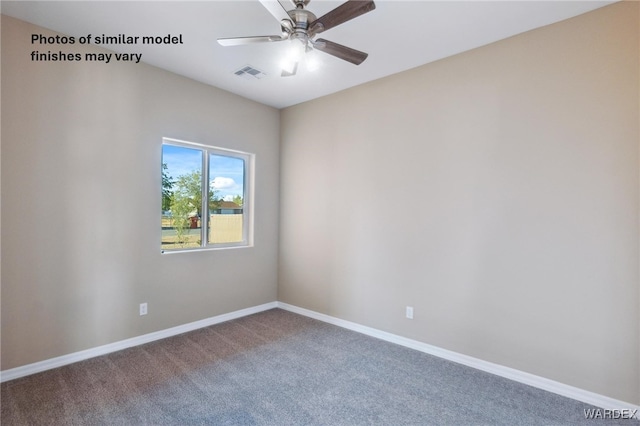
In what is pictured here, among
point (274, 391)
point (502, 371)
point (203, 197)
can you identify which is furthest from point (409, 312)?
point (203, 197)

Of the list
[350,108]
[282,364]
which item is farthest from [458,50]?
[282,364]

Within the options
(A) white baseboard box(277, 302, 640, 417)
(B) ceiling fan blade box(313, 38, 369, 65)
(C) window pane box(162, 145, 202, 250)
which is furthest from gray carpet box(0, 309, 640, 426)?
(B) ceiling fan blade box(313, 38, 369, 65)

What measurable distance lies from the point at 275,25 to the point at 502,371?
3.41m

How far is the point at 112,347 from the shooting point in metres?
2.97

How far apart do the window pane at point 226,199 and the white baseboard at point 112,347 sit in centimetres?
94

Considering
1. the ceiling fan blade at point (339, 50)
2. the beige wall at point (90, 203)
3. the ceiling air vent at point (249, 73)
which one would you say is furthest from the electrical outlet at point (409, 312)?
the ceiling air vent at point (249, 73)

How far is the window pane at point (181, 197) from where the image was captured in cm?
344

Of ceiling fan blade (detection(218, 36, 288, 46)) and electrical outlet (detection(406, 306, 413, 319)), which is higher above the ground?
ceiling fan blade (detection(218, 36, 288, 46))

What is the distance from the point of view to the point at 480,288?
2.77 meters

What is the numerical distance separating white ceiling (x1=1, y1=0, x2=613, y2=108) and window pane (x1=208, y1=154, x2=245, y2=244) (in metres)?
1.16

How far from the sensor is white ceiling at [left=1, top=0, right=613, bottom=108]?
2.26 metres

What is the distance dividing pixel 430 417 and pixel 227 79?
3686 mm

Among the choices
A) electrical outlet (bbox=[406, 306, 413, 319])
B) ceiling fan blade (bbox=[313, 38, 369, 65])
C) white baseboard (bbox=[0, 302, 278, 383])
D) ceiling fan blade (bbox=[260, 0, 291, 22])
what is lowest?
white baseboard (bbox=[0, 302, 278, 383])

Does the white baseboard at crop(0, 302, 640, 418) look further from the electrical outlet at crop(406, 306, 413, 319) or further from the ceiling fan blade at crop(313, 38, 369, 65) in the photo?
the ceiling fan blade at crop(313, 38, 369, 65)
